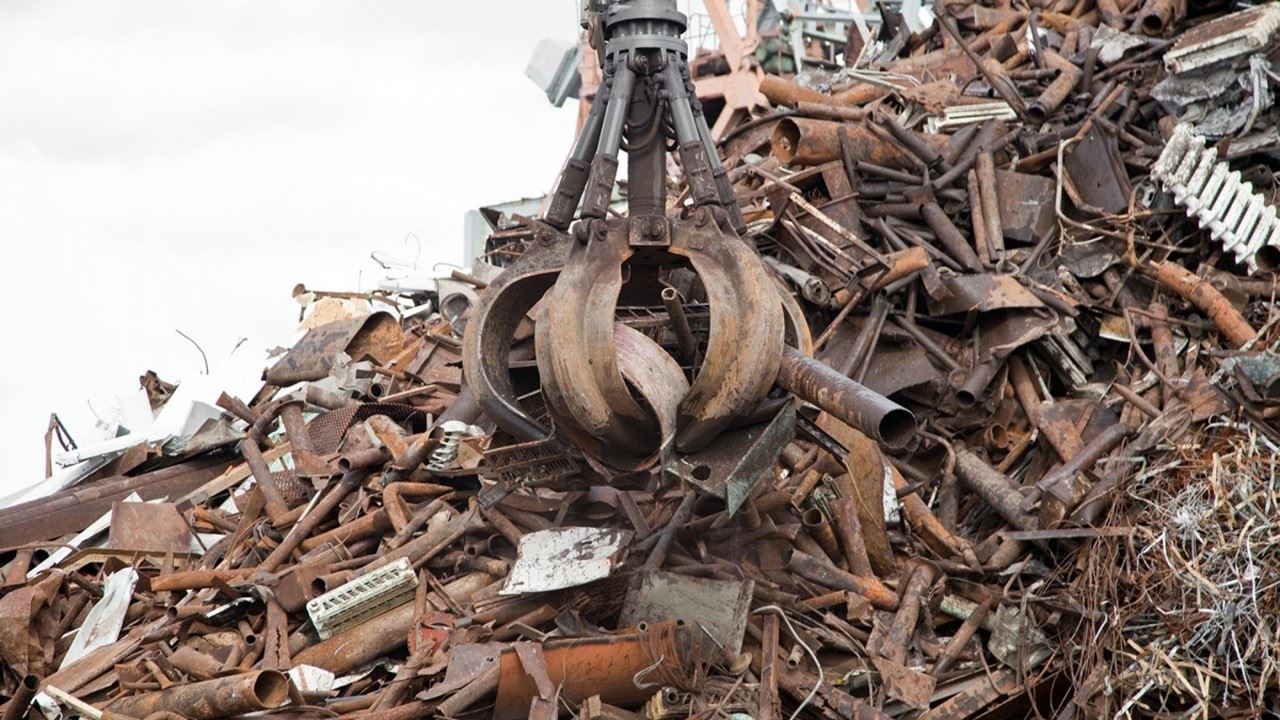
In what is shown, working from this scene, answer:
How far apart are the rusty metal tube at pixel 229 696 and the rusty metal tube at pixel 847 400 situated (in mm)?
2409

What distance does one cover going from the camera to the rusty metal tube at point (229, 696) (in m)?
5.48

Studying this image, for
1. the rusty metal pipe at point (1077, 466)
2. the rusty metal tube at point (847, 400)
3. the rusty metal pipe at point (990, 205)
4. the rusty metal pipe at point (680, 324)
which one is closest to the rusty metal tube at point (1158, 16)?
the rusty metal pipe at point (990, 205)

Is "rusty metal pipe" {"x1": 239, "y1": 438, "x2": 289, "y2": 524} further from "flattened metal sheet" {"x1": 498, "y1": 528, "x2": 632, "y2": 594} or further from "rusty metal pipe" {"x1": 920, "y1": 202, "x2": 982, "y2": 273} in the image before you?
"rusty metal pipe" {"x1": 920, "y1": 202, "x2": 982, "y2": 273}

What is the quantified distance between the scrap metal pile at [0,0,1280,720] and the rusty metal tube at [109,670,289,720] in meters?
0.02

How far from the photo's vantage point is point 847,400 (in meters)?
5.00

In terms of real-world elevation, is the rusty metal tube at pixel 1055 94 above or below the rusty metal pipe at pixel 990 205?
above

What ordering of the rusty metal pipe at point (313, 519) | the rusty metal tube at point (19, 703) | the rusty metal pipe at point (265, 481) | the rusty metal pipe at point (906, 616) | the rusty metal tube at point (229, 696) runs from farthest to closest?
the rusty metal pipe at point (265, 481)
the rusty metal pipe at point (313, 519)
the rusty metal tube at point (19, 703)
the rusty metal pipe at point (906, 616)
the rusty metal tube at point (229, 696)

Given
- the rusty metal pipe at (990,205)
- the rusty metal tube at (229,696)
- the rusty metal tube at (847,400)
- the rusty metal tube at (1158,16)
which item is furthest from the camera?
the rusty metal tube at (1158,16)

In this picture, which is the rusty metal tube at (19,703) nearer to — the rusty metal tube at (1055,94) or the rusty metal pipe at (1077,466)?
the rusty metal pipe at (1077,466)

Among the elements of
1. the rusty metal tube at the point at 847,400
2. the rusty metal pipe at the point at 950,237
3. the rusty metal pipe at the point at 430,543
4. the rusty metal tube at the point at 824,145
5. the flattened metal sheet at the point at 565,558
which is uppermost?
the rusty metal tube at the point at 824,145

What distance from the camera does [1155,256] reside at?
809 centimetres

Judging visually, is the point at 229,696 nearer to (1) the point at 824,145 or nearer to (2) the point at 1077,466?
(2) the point at 1077,466

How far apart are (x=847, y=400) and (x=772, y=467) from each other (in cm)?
105

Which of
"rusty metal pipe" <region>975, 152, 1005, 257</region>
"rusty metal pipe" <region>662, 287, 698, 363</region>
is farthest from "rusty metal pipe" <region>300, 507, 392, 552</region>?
"rusty metal pipe" <region>975, 152, 1005, 257</region>
